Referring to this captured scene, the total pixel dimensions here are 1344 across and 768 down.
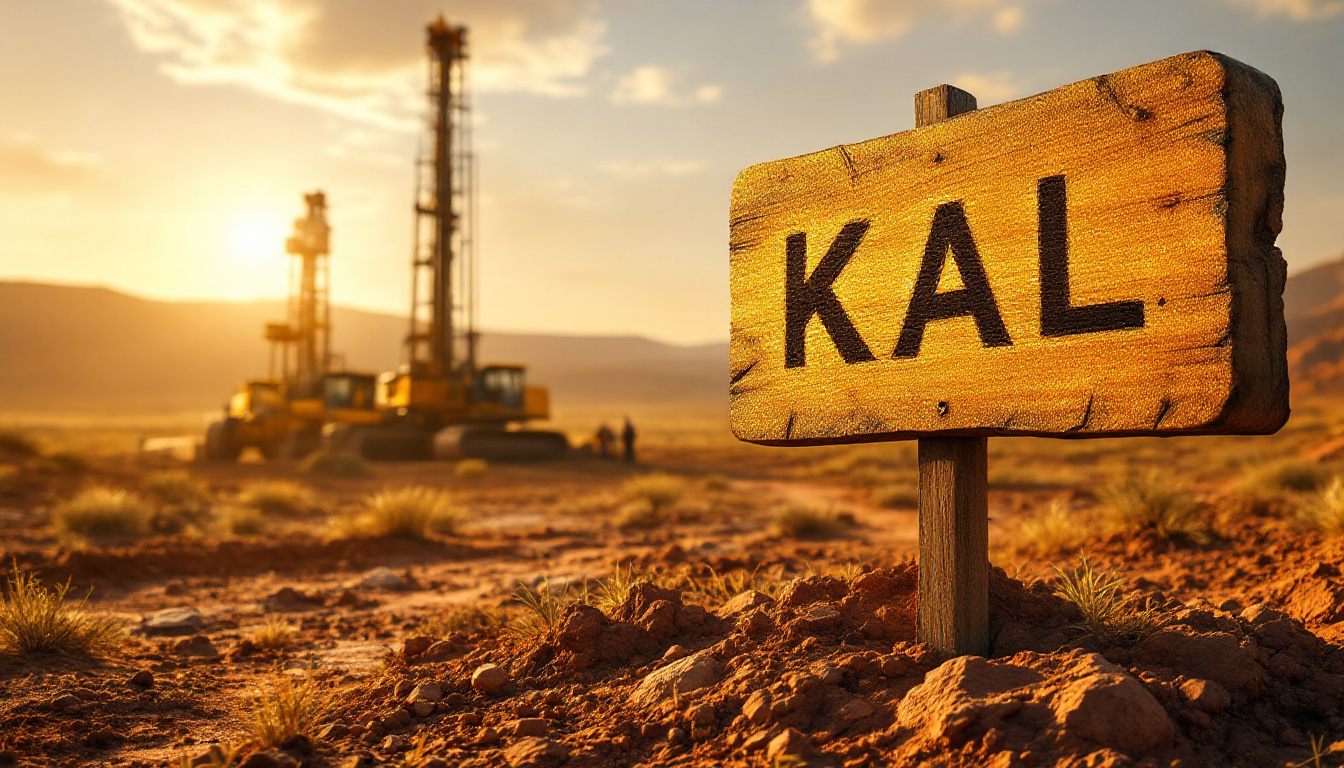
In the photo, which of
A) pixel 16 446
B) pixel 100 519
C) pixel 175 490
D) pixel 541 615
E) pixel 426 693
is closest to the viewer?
pixel 426 693

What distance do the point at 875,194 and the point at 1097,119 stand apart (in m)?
0.72

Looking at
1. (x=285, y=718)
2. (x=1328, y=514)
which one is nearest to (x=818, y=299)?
(x=285, y=718)

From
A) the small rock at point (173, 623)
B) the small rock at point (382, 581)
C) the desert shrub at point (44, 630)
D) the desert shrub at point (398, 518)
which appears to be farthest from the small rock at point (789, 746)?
the desert shrub at point (398, 518)

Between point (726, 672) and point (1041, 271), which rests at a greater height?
point (1041, 271)

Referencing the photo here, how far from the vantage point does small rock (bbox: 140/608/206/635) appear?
Answer: 542 cm

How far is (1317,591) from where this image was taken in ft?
13.3

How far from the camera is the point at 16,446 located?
72.6 feet

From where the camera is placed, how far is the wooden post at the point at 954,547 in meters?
2.85

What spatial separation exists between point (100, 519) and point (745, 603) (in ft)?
30.5

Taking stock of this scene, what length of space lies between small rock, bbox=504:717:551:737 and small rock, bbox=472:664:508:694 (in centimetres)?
44

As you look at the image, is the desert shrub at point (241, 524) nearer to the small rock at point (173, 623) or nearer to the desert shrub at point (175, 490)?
the desert shrub at point (175, 490)

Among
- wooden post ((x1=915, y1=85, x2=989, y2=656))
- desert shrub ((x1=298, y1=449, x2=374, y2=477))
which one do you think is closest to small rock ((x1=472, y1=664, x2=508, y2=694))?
wooden post ((x1=915, y1=85, x2=989, y2=656))

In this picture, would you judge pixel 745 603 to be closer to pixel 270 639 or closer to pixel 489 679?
pixel 489 679

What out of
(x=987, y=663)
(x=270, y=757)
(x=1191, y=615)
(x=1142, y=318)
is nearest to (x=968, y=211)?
(x=1142, y=318)
